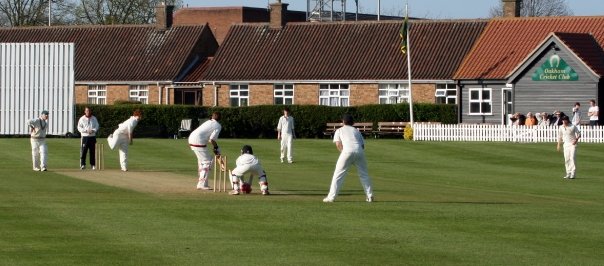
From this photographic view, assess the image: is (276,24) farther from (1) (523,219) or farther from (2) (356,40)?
(1) (523,219)

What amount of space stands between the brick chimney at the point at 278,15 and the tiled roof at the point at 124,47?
15.0 ft

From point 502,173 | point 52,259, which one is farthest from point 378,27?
point 52,259

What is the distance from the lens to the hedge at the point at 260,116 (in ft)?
202

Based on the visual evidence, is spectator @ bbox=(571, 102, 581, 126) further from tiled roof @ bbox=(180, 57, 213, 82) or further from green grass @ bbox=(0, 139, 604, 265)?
tiled roof @ bbox=(180, 57, 213, 82)

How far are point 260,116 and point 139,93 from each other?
13472 mm

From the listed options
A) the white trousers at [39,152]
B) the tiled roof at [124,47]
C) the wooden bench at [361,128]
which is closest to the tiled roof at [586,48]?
the wooden bench at [361,128]

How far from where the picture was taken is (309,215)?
22.4m

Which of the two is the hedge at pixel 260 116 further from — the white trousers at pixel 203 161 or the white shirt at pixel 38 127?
the white trousers at pixel 203 161

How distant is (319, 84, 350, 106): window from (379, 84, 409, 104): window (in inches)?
74.1

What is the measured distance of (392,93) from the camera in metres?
67.4

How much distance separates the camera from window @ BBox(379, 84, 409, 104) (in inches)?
2638

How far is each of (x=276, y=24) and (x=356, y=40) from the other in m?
5.40

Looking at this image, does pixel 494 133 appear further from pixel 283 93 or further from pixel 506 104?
pixel 283 93

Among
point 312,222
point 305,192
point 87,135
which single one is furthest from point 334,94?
point 312,222
